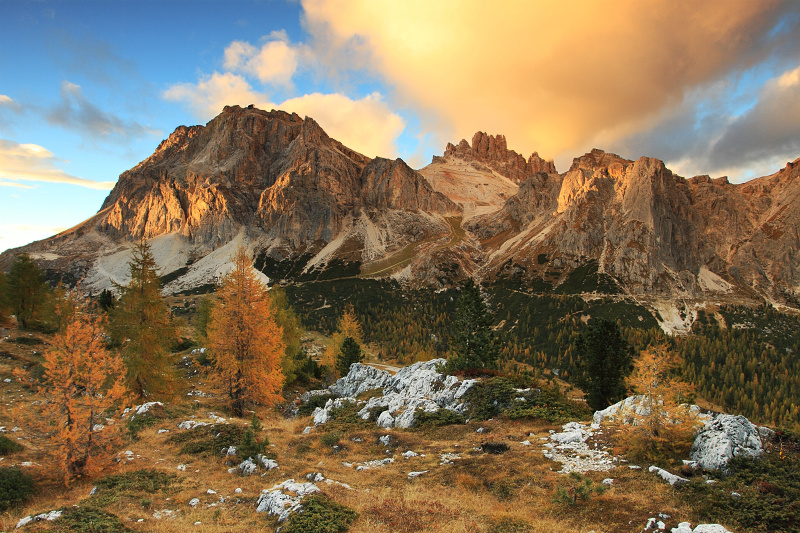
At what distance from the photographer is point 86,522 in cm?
1181

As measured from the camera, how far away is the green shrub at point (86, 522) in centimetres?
1127

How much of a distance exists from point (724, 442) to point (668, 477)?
9.38 feet

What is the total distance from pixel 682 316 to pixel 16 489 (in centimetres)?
19026

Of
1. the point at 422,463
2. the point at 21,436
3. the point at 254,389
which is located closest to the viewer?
the point at 422,463

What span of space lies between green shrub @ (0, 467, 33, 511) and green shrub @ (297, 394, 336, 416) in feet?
73.4

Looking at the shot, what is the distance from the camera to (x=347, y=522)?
1245 centimetres

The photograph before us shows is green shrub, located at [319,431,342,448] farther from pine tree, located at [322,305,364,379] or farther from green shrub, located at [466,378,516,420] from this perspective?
pine tree, located at [322,305,364,379]

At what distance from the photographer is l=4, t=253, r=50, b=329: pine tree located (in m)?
46.3

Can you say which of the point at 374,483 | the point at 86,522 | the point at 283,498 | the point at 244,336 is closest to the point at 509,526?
the point at 374,483

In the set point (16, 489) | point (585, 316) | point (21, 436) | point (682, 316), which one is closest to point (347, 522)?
point (16, 489)

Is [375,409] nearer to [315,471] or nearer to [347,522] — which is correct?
[315,471]

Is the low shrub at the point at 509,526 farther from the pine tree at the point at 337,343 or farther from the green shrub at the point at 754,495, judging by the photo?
the pine tree at the point at 337,343

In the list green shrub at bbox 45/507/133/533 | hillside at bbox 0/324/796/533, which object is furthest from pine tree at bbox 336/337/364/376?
green shrub at bbox 45/507/133/533

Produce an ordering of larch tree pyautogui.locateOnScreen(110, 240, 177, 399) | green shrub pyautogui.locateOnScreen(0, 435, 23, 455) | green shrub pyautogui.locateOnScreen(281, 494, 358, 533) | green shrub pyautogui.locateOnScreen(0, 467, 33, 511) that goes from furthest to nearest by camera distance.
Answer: larch tree pyautogui.locateOnScreen(110, 240, 177, 399) < green shrub pyautogui.locateOnScreen(0, 435, 23, 455) < green shrub pyautogui.locateOnScreen(0, 467, 33, 511) < green shrub pyautogui.locateOnScreen(281, 494, 358, 533)
